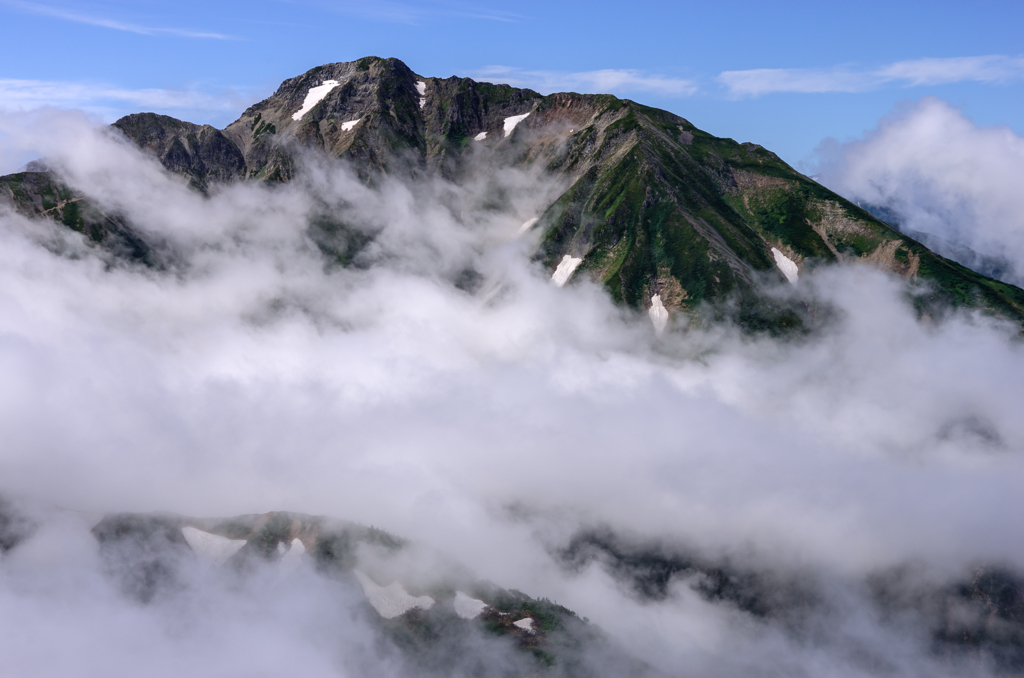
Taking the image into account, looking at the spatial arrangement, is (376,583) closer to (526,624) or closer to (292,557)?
(292,557)

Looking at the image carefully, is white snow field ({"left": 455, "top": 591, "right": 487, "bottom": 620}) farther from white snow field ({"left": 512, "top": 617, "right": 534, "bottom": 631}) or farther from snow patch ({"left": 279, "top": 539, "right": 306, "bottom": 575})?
snow patch ({"left": 279, "top": 539, "right": 306, "bottom": 575})

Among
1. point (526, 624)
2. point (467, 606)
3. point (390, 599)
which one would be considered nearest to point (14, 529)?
point (390, 599)

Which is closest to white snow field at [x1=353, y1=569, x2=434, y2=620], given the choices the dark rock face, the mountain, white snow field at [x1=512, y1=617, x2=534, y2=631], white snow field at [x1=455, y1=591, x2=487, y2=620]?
the mountain

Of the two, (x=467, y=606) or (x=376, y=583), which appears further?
(x=376, y=583)

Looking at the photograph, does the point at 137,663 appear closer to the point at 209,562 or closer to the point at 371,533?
the point at 209,562

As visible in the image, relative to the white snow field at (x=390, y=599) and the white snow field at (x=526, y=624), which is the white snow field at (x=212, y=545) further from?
the white snow field at (x=526, y=624)

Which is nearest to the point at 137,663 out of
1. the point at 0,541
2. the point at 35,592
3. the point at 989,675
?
the point at 35,592

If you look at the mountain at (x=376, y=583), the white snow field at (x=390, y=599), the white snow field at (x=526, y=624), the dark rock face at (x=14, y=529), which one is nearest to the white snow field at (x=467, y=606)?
the mountain at (x=376, y=583)
